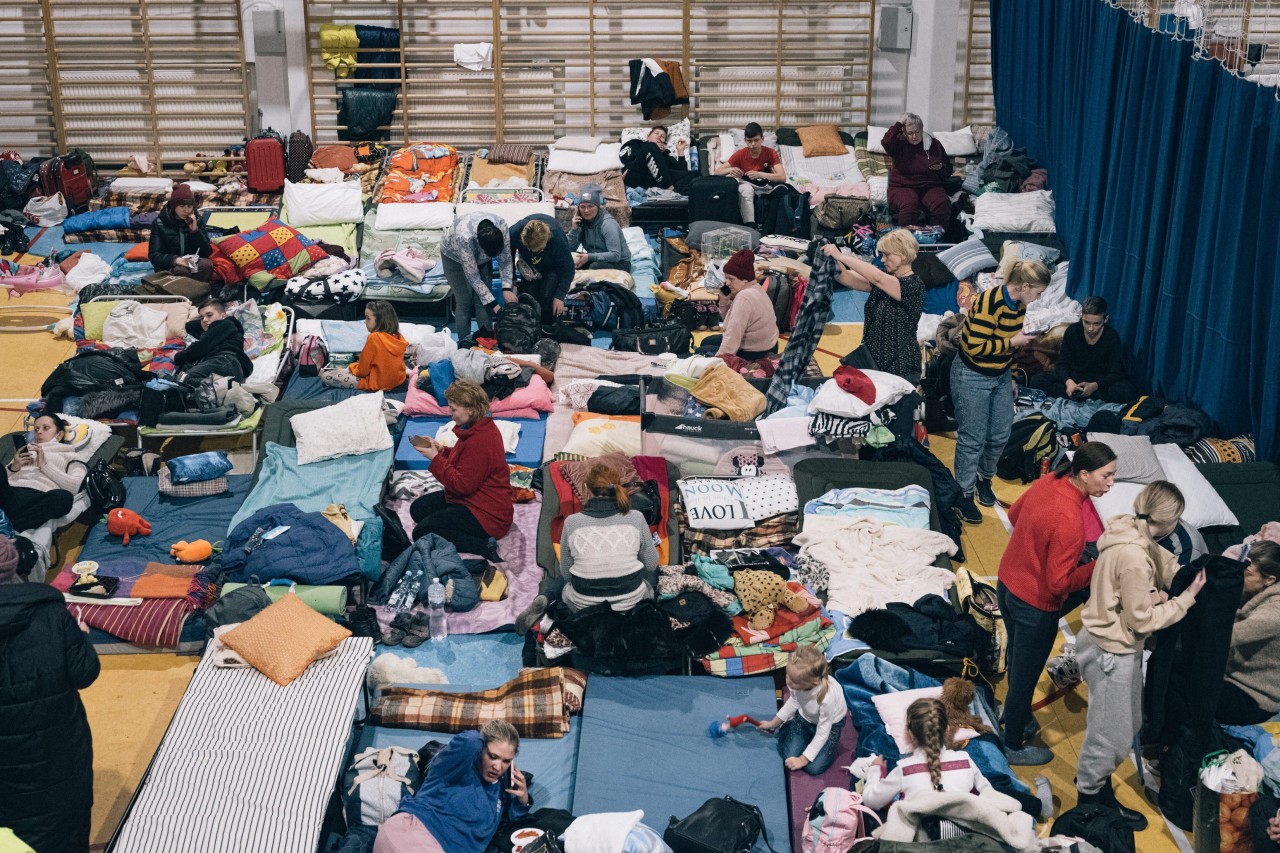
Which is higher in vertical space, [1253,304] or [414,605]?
[1253,304]

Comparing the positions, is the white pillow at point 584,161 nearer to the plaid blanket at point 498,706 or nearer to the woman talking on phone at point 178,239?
the woman talking on phone at point 178,239

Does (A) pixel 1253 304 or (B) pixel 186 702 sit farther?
(A) pixel 1253 304

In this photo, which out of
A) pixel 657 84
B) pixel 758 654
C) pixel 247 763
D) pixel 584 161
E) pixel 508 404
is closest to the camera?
pixel 247 763

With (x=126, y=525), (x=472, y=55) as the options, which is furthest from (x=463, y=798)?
Answer: (x=472, y=55)

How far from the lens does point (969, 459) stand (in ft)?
25.7

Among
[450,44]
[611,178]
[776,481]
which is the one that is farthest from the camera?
[450,44]

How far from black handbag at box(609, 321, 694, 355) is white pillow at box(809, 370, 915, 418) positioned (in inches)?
80.5

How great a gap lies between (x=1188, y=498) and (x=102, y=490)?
219 inches

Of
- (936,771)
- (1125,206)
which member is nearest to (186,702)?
(936,771)

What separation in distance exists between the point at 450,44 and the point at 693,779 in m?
10.1

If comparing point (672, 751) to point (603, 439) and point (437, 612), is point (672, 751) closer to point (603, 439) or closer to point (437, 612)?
point (437, 612)

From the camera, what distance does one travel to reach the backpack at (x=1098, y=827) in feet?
17.1

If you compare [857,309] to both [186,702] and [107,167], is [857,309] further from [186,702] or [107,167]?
[107,167]

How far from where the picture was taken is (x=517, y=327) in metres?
9.33
